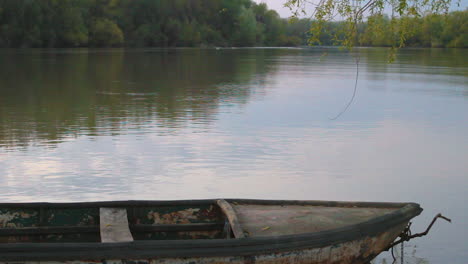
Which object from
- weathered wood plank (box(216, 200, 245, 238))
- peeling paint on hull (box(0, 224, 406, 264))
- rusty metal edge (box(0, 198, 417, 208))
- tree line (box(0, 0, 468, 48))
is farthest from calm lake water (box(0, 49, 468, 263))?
tree line (box(0, 0, 468, 48))

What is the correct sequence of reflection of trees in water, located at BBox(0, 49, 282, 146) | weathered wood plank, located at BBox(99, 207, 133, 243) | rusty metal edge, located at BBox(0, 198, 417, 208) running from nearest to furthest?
weathered wood plank, located at BBox(99, 207, 133, 243) < rusty metal edge, located at BBox(0, 198, 417, 208) < reflection of trees in water, located at BBox(0, 49, 282, 146)

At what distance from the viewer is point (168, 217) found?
6934 millimetres

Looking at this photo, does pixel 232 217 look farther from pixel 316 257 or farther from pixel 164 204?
pixel 316 257

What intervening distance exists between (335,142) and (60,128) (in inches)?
284

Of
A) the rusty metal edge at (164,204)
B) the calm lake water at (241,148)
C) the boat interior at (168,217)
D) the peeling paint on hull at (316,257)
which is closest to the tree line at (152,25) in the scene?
the calm lake water at (241,148)

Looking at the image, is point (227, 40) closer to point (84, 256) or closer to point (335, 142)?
point (335, 142)

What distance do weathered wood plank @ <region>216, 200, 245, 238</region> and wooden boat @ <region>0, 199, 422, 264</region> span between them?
0.5 inches

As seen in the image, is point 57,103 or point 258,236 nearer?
point 258,236

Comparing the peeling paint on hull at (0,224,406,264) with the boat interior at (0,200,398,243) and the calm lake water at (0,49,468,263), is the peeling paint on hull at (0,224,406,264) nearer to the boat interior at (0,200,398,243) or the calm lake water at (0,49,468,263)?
the boat interior at (0,200,398,243)

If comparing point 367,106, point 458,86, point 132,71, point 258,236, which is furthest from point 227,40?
point 258,236

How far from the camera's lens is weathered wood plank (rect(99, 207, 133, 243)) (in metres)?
5.98

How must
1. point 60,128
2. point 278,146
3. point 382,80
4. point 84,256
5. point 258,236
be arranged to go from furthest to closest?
point 382,80
point 60,128
point 278,146
point 258,236
point 84,256

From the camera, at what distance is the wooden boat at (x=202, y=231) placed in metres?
5.34

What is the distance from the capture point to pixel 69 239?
6738 millimetres
